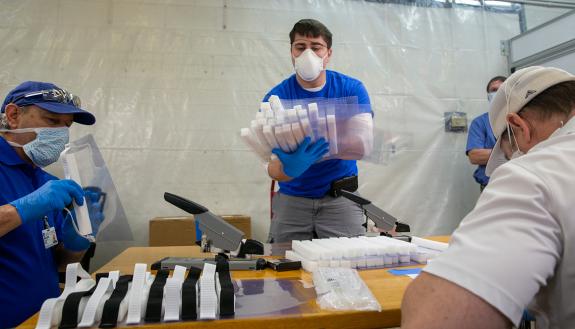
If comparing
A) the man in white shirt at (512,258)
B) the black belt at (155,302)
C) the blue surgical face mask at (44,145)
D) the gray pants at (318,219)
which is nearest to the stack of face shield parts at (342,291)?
the man in white shirt at (512,258)

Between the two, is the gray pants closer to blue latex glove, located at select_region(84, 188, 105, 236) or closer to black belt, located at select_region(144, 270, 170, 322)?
blue latex glove, located at select_region(84, 188, 105, 236)

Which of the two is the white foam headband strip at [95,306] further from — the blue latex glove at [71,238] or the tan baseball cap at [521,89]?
the tan baseball cap at [521,89]

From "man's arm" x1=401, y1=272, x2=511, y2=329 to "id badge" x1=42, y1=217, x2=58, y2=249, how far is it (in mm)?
1209

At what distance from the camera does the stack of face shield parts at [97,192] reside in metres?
1.19

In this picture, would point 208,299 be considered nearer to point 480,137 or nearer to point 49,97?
point 49,97

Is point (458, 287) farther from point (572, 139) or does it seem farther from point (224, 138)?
point (224, 138)

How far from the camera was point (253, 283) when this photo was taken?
35.6 inches

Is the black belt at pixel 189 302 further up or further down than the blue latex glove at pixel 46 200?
further down

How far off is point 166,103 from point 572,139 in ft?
8.26

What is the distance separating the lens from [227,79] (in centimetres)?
273

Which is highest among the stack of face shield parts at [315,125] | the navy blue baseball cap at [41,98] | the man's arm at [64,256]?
the navy blue baseball cap at [41,98]

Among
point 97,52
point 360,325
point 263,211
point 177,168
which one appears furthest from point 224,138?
point 360,325

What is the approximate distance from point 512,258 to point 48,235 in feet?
4.43

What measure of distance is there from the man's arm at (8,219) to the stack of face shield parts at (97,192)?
190mm
